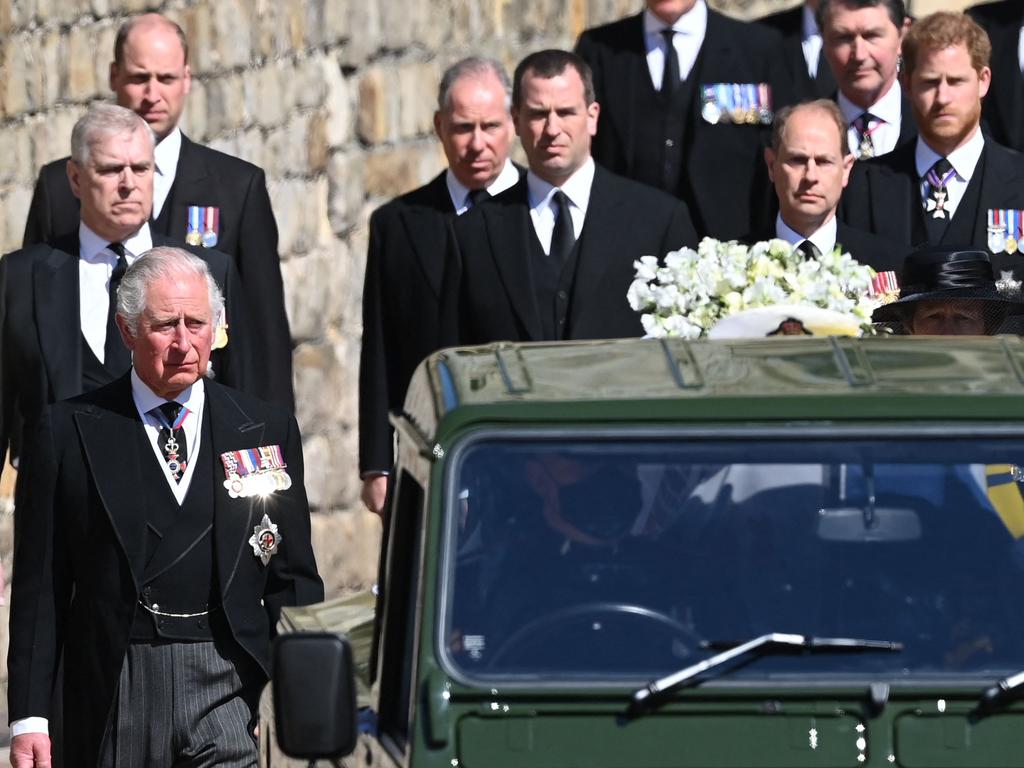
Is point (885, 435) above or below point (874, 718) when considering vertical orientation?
above

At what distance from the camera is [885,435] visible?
457 centimetres

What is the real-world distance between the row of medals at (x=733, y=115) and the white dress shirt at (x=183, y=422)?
310 centimetres

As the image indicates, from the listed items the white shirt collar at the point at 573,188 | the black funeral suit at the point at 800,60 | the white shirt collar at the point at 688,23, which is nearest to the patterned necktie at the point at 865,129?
the black funeral suit at the point at 800,60

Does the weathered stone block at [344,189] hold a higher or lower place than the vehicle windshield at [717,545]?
higher

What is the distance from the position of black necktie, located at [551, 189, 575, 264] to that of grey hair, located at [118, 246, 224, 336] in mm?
1881

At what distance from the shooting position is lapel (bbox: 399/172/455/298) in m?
8.87

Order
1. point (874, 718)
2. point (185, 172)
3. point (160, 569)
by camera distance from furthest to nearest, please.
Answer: point (185, 172)
point (160, 569)
point (874, 718)

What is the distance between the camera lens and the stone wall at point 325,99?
12391mm

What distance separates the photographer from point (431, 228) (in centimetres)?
901

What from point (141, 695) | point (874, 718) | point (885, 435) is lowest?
point (141, 695)

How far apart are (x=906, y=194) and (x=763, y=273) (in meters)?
1.97

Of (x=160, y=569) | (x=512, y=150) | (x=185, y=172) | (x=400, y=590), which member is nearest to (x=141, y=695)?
(x=160, y=569)

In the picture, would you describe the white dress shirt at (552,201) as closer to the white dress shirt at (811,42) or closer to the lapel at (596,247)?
the lapel at (596,247)

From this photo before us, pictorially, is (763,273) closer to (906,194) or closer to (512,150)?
(906,194)
